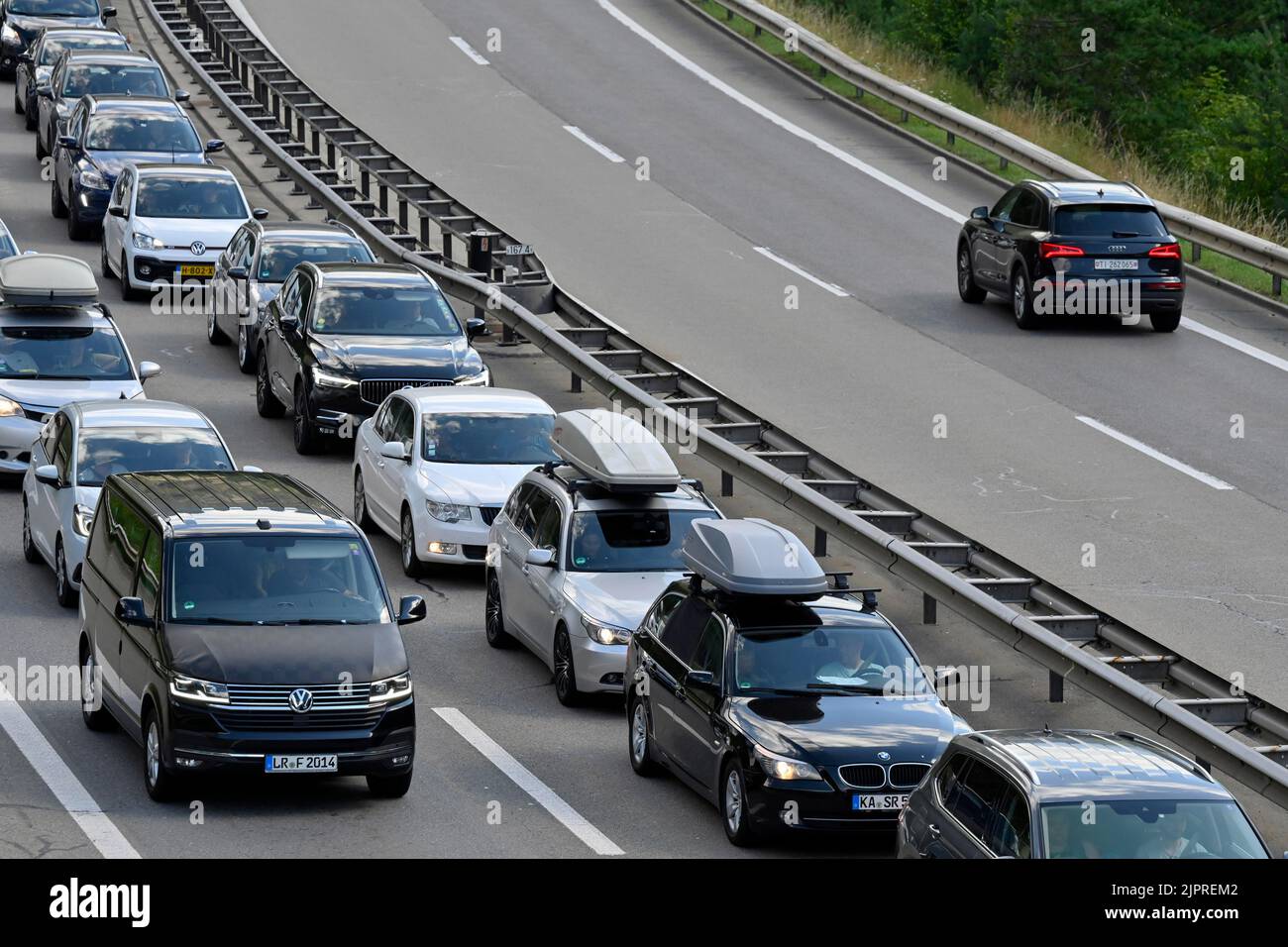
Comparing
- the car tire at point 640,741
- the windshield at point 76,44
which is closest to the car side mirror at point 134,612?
the car tire at point 640,741

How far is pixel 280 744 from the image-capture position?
45.4 feet

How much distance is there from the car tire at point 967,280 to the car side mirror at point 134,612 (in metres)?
18.7

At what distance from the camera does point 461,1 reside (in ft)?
174

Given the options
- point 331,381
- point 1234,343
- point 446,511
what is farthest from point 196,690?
point 1234,343

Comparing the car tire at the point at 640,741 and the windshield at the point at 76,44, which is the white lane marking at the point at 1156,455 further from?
Answer: the windshield at the point at 76,44

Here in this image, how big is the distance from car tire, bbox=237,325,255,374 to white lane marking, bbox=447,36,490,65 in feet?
66.8

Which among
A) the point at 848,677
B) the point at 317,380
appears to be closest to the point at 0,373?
the point at 317,380

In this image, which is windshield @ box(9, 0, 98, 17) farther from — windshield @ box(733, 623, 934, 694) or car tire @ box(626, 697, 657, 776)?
windshield @ box(733, 623, 934, 694)

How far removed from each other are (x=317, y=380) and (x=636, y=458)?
266 inches

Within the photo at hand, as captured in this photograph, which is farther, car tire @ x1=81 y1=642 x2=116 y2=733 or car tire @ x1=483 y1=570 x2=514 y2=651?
car tire @ x1=483 y1=570 x2=514 y2=651

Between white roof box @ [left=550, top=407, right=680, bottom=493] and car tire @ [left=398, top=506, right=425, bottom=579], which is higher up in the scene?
white roof box @ [left=550, top=407, right=680, bottom=493]

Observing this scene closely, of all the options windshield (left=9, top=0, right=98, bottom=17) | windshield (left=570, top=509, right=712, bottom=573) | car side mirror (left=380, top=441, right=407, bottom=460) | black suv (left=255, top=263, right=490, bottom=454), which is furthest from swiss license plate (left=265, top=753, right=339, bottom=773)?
windshield (left=9, top=0, right=98, bottom=17)

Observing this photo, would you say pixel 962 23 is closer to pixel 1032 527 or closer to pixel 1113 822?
pixel 1032 527

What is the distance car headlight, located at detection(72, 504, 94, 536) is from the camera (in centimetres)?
1855
